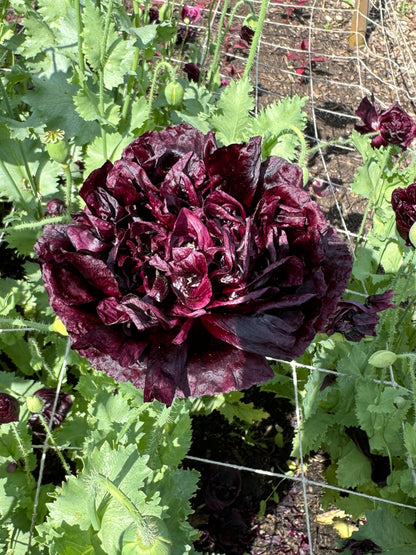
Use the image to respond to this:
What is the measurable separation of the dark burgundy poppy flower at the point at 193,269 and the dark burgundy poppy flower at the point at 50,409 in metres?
0.69

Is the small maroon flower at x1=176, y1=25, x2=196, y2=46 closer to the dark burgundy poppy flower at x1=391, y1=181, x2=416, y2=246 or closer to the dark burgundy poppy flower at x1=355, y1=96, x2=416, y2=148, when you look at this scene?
the dark burgundy poppy flower at x1=355, y1=96, x2=416, y2=148

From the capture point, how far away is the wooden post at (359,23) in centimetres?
413

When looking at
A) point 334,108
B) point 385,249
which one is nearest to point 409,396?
point 385,249

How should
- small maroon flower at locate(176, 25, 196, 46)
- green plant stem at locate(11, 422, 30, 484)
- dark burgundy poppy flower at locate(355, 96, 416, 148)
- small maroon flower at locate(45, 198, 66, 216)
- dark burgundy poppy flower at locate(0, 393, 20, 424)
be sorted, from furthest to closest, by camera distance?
small maroon flower at locate(176, 25, 196, 46)
dark burgundy poppy flower at locate(355, 96, 416, 148)
small maroon flower at locate(45, 198, 66, 216)
green plant stem at locate(11, 422, 30, 484)
dark burgundy poppy flower at locate(0, 393, 20, 424)

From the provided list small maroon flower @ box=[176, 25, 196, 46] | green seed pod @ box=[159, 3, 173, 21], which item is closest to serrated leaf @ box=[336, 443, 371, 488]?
Result: green seed pod @ box=[159, 3, 173, 21]

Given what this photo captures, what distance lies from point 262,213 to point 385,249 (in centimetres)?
116

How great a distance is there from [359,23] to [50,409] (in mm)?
3851

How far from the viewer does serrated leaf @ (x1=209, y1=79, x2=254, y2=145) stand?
4.61ft

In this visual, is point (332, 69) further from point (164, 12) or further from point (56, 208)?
point (56, 208)

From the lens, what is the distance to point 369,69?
13.5 ft

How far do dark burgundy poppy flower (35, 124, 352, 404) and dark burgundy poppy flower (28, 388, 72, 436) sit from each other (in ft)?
2.27

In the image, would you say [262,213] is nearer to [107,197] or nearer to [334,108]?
[107,197]

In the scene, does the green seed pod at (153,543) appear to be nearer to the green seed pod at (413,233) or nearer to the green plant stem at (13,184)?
the green seed pod at (413,233)

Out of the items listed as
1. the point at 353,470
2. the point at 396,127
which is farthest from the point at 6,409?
the point at 396,127
